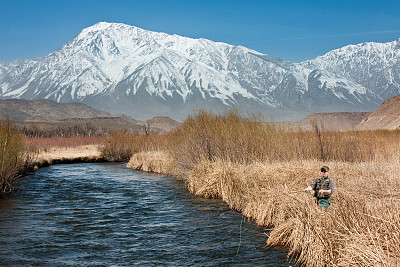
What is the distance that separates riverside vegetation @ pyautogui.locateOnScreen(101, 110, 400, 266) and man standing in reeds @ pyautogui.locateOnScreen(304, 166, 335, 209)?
0.22 meters

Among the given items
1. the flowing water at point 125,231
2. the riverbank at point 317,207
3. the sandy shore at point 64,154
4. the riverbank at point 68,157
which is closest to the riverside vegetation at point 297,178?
the riverbank at point 317,207

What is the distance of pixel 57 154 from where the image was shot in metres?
38.7

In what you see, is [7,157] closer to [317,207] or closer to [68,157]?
[317,207]

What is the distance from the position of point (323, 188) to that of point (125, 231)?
5.49 metres

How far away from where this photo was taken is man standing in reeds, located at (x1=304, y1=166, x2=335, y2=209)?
9.33 meters

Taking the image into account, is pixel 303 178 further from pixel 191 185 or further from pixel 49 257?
pixel 49 257

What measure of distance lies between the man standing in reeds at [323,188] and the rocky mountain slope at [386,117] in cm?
4516

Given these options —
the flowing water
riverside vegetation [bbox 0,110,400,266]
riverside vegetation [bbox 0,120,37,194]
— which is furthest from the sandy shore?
the flowing water

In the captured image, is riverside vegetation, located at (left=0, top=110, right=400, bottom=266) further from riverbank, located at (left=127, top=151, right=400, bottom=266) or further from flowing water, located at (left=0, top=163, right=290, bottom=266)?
flowing water, located at (left=0, top=163, right=290, bottom=266)

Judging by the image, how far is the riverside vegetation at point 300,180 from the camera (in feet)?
24.7

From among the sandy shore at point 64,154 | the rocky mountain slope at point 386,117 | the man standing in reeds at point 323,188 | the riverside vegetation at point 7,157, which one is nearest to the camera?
the man standing in reeds at point 323,188

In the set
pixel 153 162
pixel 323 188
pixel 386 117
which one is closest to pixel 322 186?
pixel 323 188

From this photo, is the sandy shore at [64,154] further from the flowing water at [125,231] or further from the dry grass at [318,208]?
the dry grass at [318,208]

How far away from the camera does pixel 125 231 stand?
12.0 metres
